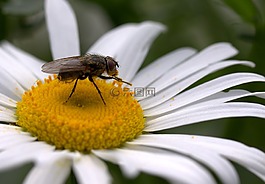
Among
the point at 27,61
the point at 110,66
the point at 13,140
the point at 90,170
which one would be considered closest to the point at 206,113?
the point at 110,66

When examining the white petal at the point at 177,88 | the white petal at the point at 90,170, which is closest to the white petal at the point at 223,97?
the white petal at the point at 177,88

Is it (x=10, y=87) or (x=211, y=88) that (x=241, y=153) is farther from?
(x=10, y=87)

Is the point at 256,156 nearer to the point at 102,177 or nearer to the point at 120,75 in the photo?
the point at 102,177

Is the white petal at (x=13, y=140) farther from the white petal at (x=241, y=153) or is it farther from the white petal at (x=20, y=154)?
the white petal at (x=241, y=153)

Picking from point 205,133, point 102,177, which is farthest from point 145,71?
point 102,177

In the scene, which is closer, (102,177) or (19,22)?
(102,177)
